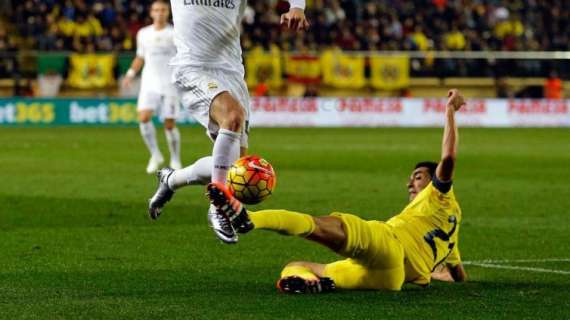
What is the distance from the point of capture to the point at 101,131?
31.6 m

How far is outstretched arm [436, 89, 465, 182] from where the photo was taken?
832 cm

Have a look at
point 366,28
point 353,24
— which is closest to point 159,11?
point 366,28

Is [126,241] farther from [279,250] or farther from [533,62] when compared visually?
[533,62]

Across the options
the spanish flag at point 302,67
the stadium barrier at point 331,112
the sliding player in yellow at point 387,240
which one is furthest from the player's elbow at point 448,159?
the spanish flag at point 302,67

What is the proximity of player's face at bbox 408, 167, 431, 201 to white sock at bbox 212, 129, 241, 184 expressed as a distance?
1367mm

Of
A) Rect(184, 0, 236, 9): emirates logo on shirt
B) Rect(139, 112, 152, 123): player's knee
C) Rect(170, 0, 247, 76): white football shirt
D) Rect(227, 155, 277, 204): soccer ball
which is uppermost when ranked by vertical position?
Rect(184, 0, 236, 9): emirates logo on shirt

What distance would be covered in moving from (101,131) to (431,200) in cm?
2382

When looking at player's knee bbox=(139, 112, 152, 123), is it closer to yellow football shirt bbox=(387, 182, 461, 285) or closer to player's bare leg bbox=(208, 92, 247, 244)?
player's bare leg bbox=(208, 92, 247, 244)

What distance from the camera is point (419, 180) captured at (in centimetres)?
888

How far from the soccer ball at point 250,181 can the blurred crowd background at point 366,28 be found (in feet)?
85.2

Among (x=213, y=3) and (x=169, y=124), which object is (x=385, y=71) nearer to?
(x=169, y=124)

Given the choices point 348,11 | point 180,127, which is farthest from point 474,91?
point 180,127

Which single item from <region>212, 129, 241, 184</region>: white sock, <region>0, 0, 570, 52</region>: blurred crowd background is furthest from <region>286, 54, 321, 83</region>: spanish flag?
<region>212, 129, 241, 184</region>: white sock

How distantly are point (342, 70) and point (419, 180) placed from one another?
27.1m
